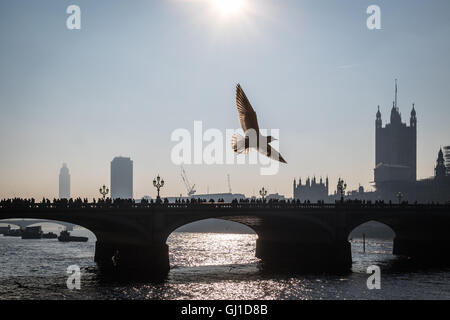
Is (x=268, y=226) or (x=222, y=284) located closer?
(x=222, y=284)

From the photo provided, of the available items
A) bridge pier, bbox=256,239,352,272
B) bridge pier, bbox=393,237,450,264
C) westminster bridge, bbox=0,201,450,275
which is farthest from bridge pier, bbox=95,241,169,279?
bridge pier, bbox=393,237,450,264

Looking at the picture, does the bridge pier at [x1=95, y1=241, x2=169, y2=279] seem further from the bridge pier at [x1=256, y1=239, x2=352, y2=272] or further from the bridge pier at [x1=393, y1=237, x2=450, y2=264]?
the bridge pier at [x1=393, y1=237, x2=450, y2=264]

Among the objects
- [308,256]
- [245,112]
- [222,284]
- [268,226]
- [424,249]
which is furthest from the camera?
[424,249]

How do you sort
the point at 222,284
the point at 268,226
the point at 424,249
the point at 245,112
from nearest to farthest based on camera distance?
1. the point at 245,112
2. the point at 222,284
3. the point at 268,226
4. the point at 424,249

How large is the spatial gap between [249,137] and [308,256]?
73120 mm

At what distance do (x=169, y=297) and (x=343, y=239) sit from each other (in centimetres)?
3653

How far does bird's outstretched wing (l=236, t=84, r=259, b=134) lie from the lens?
1603 centimetres

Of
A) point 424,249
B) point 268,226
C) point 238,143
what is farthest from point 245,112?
point 424,249

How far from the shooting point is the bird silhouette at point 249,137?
616 inches

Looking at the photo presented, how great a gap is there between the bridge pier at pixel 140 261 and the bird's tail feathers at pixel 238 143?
52.0m

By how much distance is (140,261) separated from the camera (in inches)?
2763

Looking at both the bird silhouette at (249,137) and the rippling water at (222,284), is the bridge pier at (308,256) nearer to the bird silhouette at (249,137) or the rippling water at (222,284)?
the rippling water at (222,284)

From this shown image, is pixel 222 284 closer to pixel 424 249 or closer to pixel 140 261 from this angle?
pixel 140 261
